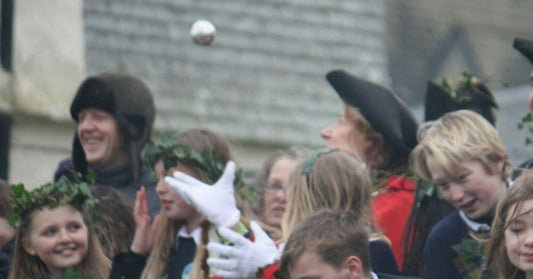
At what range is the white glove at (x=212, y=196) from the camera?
19.9 feet

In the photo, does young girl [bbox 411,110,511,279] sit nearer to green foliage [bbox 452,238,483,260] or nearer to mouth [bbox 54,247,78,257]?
green foliage [bbox 452,238,483,260]

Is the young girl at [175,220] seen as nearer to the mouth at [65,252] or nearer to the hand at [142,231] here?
the hand at [142,231]

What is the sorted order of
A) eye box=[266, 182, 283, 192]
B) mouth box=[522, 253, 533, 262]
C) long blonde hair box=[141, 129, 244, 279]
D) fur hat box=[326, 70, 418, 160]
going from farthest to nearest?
eye box=[266, 182, 283, 192], fur hat box=[326, 70, 418, 160], long blonde hair box=[141, 129, 244, 279], mouth box=[522, 253, 533, 262]

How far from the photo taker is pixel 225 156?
21.7 feet

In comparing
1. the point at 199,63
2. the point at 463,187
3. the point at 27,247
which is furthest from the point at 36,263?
the point at 199,63

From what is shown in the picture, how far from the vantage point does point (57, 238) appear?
6.23 meters

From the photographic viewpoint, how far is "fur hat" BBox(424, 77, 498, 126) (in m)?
7.02

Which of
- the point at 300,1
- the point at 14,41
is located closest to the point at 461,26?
the point at 300,1

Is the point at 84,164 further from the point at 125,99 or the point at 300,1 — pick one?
the point at 300,1

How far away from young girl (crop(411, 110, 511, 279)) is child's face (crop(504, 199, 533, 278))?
2.32 ft

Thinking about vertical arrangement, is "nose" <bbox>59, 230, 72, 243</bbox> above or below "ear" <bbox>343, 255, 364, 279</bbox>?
below

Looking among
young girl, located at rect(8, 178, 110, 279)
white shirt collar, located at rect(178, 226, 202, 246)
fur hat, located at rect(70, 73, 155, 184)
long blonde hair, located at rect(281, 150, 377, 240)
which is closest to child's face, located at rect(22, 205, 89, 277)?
young girl, located at rect(8, 178, 110, 279)

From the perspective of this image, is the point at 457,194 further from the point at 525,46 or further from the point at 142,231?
the point at 142,231

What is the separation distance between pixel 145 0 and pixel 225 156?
5.85m
